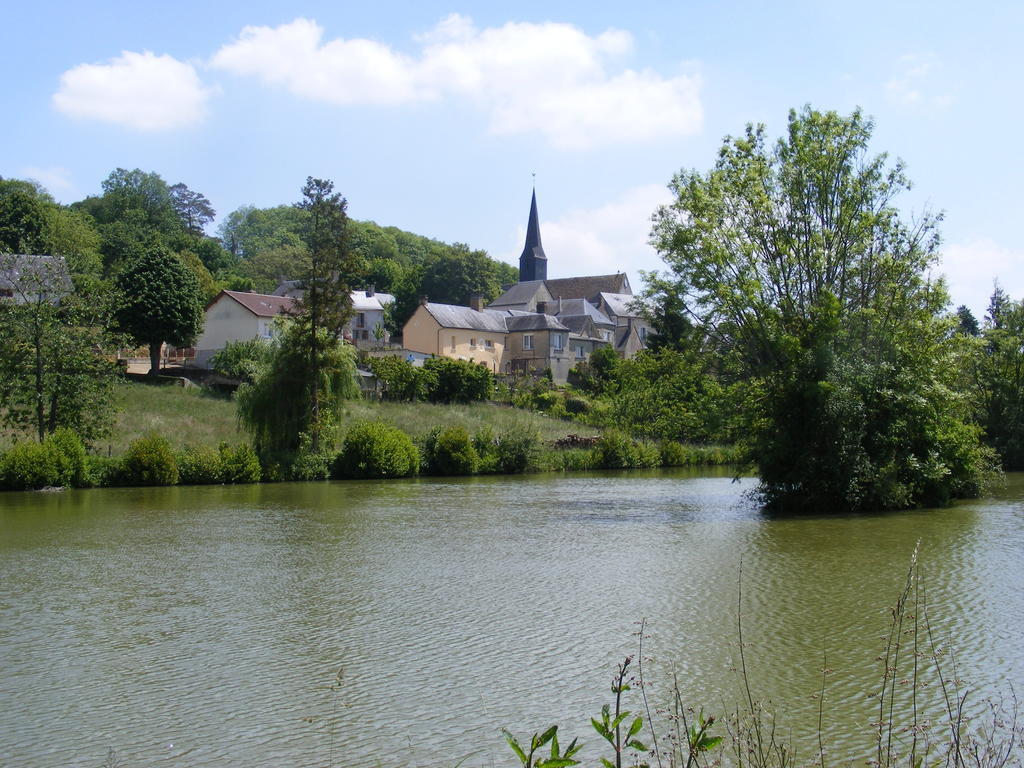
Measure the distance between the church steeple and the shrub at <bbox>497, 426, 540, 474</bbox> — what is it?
6538 cm

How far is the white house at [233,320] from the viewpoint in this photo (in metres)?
70.6

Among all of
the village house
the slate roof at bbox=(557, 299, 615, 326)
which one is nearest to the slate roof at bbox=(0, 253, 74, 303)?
the village house

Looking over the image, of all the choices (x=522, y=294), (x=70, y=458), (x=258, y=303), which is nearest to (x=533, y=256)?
(x=522, y=294)

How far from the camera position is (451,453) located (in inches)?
1714

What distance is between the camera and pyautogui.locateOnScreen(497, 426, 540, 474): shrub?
45.4 meters

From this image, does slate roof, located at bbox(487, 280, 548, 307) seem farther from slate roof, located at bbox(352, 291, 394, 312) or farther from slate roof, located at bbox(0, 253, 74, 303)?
slate roof, located at bbox(0, 253, 74, 303)

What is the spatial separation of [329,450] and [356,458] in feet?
4.35

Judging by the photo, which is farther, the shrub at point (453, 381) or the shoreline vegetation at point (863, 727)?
the shrub at point (453, 381)

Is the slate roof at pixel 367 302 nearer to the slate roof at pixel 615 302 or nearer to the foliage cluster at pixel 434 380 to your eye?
the slate roof at pixel 615 302

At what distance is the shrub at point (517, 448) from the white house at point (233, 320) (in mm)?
30592

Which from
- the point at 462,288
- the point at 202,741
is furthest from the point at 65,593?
the point at 462,288

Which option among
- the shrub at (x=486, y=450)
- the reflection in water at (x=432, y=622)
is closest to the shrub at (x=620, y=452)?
the shrub at (x=486, y=450)

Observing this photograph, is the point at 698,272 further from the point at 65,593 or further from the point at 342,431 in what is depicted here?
the point at 342,431

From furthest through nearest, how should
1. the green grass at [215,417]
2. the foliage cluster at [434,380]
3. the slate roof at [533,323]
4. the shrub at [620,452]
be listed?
1. the slate roof at [533,323]
2. the foliage cluster at [434,380]
3. the shrub at [620,452]
4. the green grass at [215,417]
